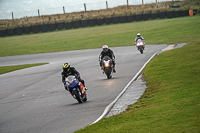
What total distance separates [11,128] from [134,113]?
3.12 m

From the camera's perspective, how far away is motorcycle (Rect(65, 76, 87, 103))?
12594 millimetres

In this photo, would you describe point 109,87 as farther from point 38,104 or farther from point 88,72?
point 88,72

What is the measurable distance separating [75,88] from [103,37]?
37.3 m

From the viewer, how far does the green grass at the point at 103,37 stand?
43875 millimetres

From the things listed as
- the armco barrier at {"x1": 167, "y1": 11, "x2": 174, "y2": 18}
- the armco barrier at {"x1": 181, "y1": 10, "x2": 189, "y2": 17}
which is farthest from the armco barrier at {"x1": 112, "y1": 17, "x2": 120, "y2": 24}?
the armco barrier at {"x1": 181, "y1": 10, "x2": 189, "y2": 17}

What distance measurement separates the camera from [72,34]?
56.5 metres

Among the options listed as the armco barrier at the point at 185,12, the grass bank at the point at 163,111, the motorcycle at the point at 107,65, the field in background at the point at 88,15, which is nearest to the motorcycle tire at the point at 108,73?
the motorcycle at the point at 107,65

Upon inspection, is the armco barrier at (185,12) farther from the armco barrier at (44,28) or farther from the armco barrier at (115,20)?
the armco barrier at (44,28)

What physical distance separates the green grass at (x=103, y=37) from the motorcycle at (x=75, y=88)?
2721 cm

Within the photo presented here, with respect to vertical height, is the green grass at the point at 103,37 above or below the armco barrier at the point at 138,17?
below

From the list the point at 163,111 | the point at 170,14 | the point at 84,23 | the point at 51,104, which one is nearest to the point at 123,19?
the point at 84,23

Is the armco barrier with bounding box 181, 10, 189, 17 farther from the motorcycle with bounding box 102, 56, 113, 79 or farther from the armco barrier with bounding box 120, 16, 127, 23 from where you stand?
the motorcycle with bounding box 102, 56, 113, 79

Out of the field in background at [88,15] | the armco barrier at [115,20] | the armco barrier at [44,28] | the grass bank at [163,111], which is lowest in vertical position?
the grass bank at [163,111]

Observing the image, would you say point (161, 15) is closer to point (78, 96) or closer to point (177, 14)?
point (177, 14)
